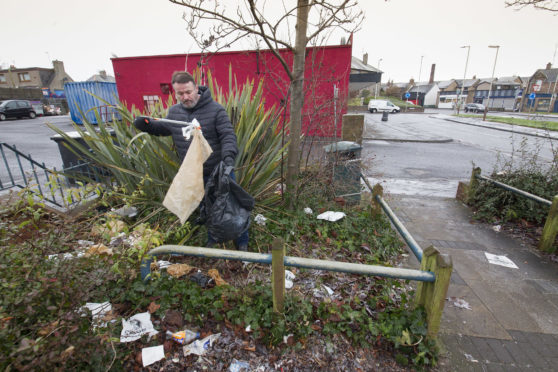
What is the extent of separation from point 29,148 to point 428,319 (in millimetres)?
12791

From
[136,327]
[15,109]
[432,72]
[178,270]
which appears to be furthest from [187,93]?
[432,72]

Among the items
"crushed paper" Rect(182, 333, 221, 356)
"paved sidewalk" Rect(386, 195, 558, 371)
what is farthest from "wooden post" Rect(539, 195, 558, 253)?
"crushed paper" Rect(182, 333, 221, 356)

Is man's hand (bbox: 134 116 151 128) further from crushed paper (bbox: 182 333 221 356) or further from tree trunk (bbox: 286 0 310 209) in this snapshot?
crushed paper (bbox: 182 333 221 356)

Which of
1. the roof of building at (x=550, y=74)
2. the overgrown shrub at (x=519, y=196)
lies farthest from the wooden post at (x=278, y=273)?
the roof of building at (x=550, y=74)

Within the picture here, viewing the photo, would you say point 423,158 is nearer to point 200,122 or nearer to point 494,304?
point 494,304

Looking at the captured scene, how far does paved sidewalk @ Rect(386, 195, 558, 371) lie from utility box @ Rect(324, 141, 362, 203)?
1130 mm

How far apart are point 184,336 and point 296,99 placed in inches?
109

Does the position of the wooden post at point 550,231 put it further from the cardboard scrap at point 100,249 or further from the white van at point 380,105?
the white van at point 380,105

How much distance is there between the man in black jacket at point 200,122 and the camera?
262 cm

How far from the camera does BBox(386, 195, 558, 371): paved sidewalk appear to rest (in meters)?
2.06


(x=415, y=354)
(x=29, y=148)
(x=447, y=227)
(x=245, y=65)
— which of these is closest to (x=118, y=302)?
(x=415, y=354)

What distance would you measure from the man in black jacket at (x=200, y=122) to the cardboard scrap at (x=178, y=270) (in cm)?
95

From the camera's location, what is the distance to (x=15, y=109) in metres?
21.5

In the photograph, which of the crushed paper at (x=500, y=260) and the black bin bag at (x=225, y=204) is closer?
the black bin bag at (x=225, y=204)
